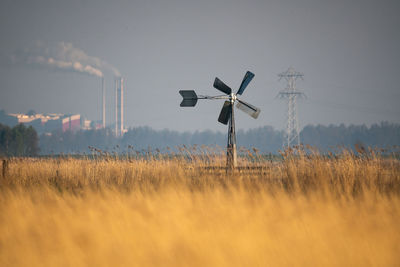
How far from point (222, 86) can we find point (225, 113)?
Result: 1.13 metres

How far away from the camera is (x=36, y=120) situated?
172625mm

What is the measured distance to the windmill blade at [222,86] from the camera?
1652 cm

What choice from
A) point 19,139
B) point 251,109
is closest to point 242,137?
point 19,139

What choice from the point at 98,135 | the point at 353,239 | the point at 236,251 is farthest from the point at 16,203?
the point at 98,135

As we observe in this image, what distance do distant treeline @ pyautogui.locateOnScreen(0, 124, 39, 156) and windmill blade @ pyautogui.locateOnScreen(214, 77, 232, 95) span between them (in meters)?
65.6

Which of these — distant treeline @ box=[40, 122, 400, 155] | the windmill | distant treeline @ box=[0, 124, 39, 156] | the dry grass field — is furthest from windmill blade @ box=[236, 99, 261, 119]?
distant treeline @ box=[40, 122, 400, 155]

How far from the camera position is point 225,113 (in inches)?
661

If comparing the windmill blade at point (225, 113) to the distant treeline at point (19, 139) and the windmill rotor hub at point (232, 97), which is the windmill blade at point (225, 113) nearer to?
the windmill rotor hub at point (232, 97)

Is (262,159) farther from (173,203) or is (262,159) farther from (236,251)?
(236,251)

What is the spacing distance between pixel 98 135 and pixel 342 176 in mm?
133612

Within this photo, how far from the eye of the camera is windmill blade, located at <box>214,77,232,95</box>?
16516mm

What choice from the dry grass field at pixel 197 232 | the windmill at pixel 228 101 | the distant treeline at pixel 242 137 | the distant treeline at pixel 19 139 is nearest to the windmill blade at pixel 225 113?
the windmill at pixel 228 101

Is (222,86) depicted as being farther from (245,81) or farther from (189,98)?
(189,98)

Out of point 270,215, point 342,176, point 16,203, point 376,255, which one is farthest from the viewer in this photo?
point 342,176
